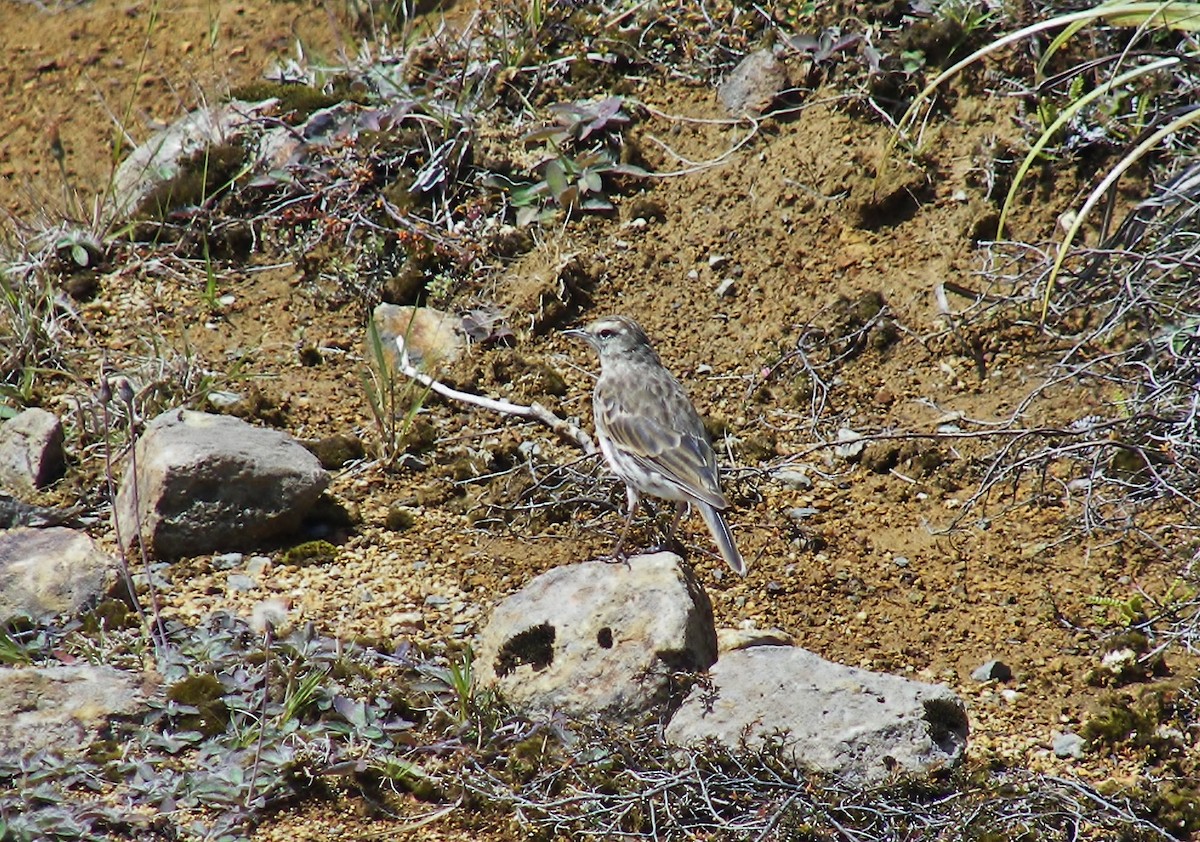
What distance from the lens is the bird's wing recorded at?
6316mm

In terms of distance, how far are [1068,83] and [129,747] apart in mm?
6480

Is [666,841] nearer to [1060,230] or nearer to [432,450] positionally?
[432,450]

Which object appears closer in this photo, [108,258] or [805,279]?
[805,279]

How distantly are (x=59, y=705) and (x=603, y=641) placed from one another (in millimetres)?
2126

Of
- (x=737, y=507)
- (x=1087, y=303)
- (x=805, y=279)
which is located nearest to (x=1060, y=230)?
(x=1087, y=303)

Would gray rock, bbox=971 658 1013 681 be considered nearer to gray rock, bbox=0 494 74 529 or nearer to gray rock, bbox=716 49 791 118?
gray rock, bbox=716 49 791 118

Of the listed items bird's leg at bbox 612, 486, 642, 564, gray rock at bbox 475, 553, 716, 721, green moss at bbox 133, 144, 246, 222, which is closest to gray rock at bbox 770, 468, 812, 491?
bird's leg at bbox 612, 486, 642, 564

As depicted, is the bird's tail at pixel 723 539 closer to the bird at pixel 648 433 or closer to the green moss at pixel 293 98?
the bird at pixel 648 433

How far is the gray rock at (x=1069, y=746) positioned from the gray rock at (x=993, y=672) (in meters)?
0.41

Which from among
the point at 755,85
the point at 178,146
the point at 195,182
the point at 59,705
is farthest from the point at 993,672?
the point at 178,146

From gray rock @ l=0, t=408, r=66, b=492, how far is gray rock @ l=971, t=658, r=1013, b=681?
15.7 ft

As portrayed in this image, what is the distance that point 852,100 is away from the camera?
862cm

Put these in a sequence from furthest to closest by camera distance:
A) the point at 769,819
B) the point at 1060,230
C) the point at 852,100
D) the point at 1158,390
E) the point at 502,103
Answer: the point at 502,103, the point at 852,100, the point at 1060,230, the point at 1158,390, the point at 769,819

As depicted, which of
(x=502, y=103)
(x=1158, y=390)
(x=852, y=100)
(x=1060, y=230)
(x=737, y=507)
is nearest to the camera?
(x=1158, y=390)
